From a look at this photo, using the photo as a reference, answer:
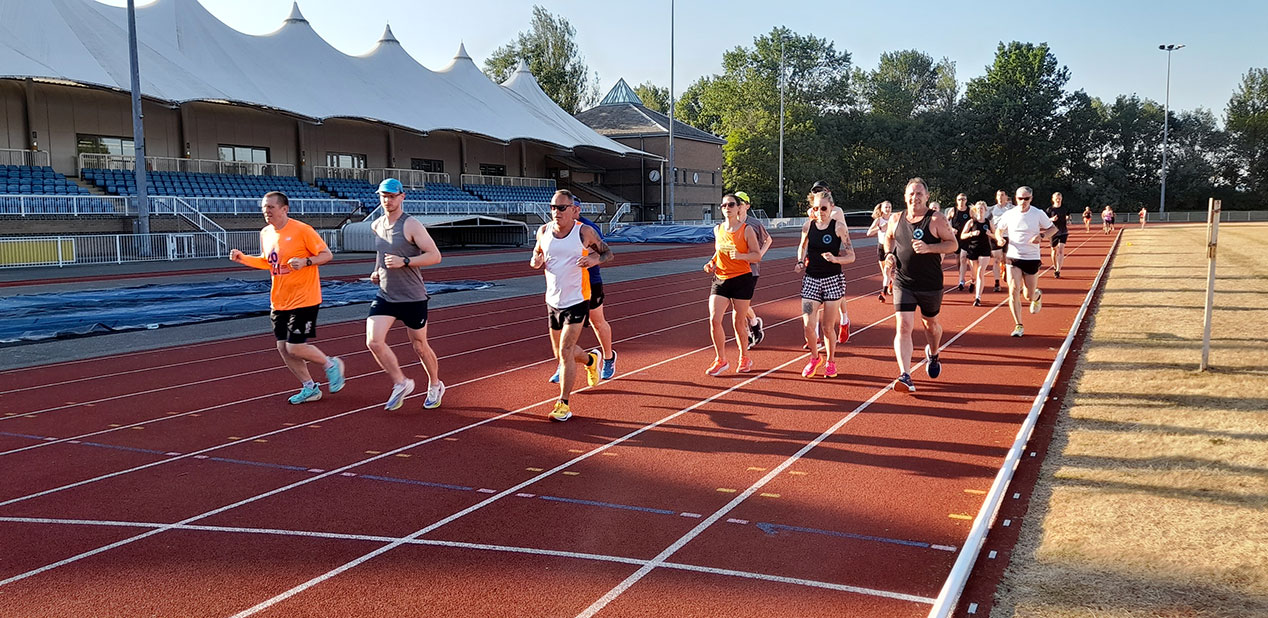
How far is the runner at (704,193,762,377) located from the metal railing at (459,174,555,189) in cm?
4269

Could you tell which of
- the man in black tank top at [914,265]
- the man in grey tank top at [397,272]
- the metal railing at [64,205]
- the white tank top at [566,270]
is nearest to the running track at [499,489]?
the man in black tank top at [914,265]

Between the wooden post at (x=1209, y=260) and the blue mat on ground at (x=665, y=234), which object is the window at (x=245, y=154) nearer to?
the blue mat on ground at (x=665, y=234)

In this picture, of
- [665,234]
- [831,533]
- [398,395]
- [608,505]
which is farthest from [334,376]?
[665,234]

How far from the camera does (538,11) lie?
83438 millimetres

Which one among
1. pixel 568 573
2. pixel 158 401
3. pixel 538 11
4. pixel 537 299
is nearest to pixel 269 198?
pixel 158 401

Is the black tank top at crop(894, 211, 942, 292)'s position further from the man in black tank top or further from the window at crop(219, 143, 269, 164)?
the window at crop(219, 143, 269, 164)

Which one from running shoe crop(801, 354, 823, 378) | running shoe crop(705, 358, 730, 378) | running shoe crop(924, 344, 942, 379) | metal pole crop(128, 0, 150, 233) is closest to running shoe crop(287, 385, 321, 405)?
running shoe crop(705, 358, 730, 378)

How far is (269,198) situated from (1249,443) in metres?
7.59

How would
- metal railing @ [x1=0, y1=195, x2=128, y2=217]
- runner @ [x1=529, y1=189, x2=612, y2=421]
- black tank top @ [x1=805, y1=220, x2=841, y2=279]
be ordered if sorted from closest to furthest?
runner @ [x1=529, y1=189, x2=612, y2=421] < black tank top @ [x1=805, y1=220, x2=841, y2=279] < metal railing @ [x1=0, y1=195, x2=128, y2=217]

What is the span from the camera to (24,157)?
1296 inches

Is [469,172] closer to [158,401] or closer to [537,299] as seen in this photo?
[537,299]

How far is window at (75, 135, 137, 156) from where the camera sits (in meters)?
35.4

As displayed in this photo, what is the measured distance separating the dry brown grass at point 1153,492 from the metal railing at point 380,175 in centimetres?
3962

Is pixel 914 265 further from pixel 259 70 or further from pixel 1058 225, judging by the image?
pixel 259 70
